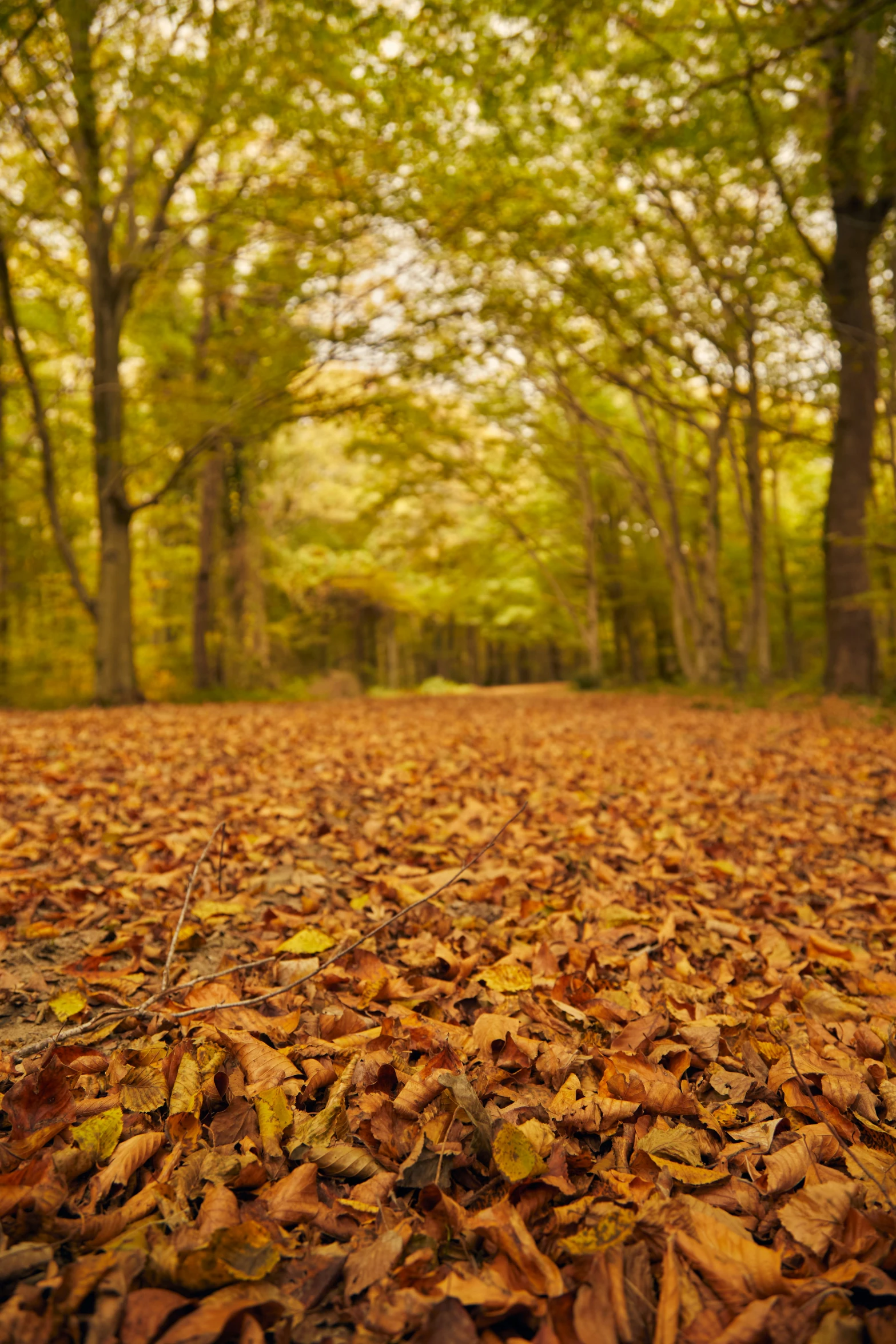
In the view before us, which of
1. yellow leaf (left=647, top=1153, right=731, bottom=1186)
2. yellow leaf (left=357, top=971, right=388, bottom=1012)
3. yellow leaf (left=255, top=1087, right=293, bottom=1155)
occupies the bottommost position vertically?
yellow leaf (left=647, top=1153, right=731, bottom=1186)

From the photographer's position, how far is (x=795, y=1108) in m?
1.56

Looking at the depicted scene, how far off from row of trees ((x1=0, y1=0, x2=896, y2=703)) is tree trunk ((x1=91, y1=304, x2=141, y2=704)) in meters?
0.05

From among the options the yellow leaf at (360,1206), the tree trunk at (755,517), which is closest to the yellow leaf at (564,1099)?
the yellow leaf at (360,1206)

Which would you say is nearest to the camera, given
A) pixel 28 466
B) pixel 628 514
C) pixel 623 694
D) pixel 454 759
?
pixel 454 759

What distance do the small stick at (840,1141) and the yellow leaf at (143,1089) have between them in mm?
1350

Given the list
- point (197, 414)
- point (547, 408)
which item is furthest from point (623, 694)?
point (197, 414)

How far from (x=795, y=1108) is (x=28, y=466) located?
1715cm

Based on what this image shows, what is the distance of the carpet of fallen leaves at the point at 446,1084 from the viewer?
1069 millimetres

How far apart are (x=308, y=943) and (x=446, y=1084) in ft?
3.11

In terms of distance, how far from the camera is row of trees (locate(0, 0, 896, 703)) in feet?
24.5

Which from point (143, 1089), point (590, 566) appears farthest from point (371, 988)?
point (590, 566)

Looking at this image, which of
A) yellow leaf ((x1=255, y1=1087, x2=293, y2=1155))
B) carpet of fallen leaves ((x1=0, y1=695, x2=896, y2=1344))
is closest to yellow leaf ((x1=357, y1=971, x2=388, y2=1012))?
carpet of fallen leaves ((x1=0, y1=695, x2=896, y2=1344))

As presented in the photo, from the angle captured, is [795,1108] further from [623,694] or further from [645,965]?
[623,694]

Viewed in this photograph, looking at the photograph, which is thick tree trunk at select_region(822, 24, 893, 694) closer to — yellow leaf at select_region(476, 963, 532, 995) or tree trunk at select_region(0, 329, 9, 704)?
yellow leaf at select_region(476, 963, 532, 995)
